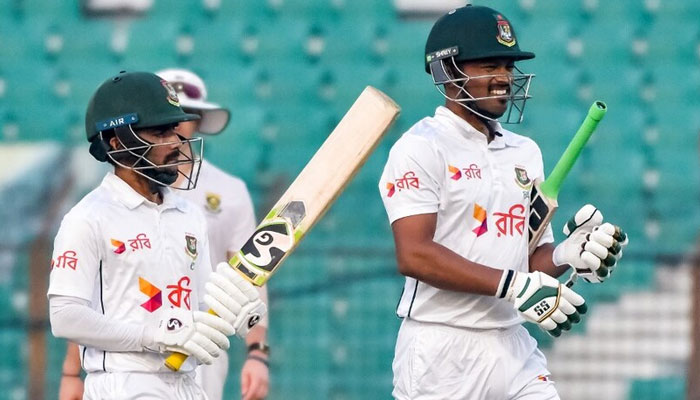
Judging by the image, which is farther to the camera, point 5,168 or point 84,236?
point 5,168

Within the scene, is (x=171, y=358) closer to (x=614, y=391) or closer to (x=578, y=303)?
(x=578, y=303)

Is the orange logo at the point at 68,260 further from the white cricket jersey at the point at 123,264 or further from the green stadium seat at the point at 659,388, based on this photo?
the green stadium seat at the point at 659,388

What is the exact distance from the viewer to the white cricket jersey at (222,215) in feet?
14.5

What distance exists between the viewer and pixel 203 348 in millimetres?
3170

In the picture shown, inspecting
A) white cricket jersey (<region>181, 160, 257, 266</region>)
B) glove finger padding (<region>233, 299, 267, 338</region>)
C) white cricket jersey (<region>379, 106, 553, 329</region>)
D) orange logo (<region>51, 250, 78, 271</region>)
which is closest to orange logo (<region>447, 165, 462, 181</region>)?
white cricket jersey (<region>379, 106, 553, 329</region>)

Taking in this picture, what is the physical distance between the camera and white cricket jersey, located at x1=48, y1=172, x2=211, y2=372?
318 cm

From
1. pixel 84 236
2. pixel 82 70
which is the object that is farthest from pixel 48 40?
pixel 84 236

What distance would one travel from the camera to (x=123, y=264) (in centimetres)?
322

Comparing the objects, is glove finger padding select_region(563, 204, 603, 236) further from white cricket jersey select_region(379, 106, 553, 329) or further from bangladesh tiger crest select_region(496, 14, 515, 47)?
bangladesh tiger crest select_region(496, 14, 515, 47)

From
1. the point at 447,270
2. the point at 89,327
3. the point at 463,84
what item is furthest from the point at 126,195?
the point at 463,84

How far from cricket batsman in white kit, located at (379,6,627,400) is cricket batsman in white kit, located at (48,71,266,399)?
453 mm

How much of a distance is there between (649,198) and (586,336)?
70 cm

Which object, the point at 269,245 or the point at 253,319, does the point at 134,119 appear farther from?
the point at 253,319

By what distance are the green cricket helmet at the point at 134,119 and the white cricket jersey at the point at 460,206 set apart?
21.0 inches
